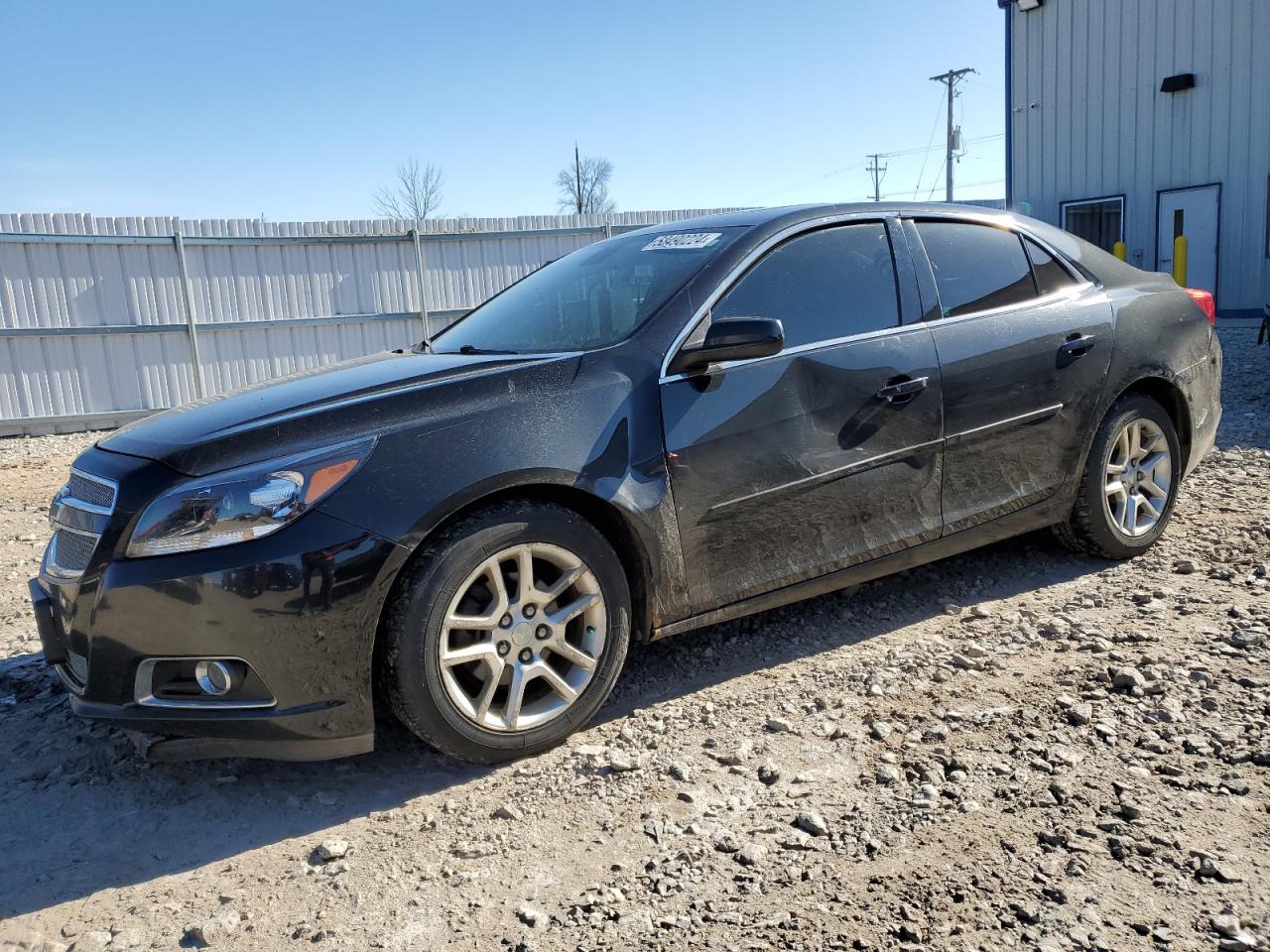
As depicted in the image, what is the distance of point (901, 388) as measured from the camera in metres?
3.75

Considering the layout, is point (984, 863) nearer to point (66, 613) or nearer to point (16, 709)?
point (66, 613)

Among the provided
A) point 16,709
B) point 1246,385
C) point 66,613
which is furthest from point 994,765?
point 1246,385

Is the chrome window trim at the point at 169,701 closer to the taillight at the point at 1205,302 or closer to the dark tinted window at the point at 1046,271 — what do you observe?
the dark tinted window at the point at 1046,271

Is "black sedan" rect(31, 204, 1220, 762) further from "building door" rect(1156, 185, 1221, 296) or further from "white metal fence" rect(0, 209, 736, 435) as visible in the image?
"building door" rect(1156, 185, 1221, 296)

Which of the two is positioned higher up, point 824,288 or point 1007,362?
point 824,288

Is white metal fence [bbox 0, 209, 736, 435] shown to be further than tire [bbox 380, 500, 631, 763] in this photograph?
Yes

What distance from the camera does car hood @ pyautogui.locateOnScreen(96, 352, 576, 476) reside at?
9.42 ft

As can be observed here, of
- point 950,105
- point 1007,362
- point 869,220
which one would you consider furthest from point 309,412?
point 950,105

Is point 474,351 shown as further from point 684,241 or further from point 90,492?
point 90,492

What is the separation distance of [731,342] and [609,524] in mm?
720

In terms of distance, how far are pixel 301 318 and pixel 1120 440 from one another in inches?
451

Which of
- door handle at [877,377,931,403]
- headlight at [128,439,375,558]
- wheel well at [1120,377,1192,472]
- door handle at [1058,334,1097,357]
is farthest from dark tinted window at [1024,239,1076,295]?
headlight at [128,439,375,558]

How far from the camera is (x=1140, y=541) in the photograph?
4695 millimetres

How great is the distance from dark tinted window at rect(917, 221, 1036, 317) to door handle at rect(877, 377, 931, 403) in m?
0.38
